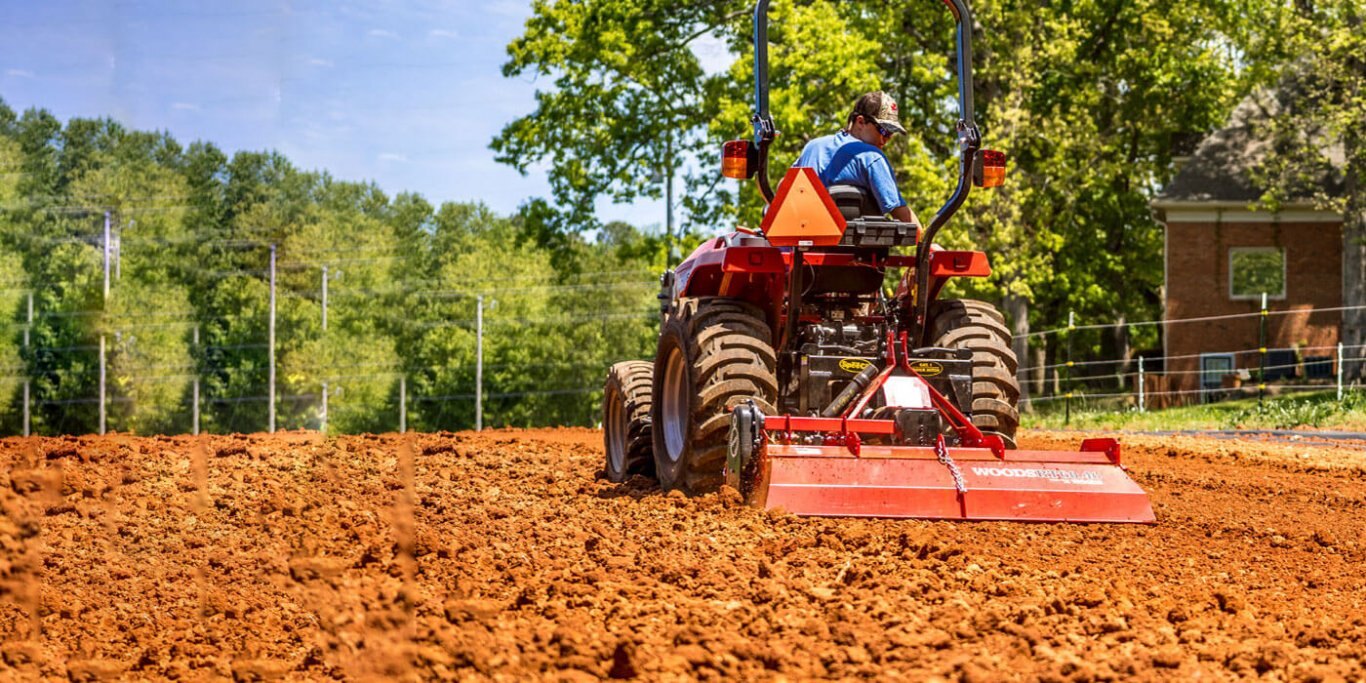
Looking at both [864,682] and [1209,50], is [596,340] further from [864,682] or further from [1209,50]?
[864,682]

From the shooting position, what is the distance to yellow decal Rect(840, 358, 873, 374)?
7.41 m

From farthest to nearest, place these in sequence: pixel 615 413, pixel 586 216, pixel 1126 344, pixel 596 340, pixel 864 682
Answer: pixel 596 340
pixel 1126 344
pixel 586 216
pixel 615 413
pixel 864 682

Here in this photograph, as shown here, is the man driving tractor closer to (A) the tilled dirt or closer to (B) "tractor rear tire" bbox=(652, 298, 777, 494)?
(B) "tractor rear tire" bbox=(652, 298, 777, 494)

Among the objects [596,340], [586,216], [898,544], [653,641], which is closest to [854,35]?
[586,216]

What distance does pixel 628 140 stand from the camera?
28.9 metres

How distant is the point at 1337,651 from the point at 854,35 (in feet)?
78.3

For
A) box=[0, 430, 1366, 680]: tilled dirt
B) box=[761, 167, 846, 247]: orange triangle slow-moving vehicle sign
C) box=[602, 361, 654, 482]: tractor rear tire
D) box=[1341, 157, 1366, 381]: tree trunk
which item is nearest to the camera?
box=[0, 430, 1366, 680]: tilled dirt

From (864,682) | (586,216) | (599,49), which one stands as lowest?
(864,682)

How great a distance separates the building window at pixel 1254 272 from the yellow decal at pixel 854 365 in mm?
27608

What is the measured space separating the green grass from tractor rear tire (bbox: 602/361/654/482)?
11.2m

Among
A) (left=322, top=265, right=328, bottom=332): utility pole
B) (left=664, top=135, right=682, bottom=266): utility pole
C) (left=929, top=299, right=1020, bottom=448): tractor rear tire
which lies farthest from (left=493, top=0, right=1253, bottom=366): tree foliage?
(left=929, top=299, right=1020, bottom=448): tractor rear tire

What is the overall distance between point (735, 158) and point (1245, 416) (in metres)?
15.9

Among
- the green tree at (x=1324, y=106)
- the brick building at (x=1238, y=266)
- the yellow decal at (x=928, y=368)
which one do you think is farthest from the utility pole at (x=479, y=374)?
the yellow decal at (x=928, y=368)

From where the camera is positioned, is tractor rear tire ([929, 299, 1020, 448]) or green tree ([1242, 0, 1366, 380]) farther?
green tree ([1242, 0, 1366, 380])
